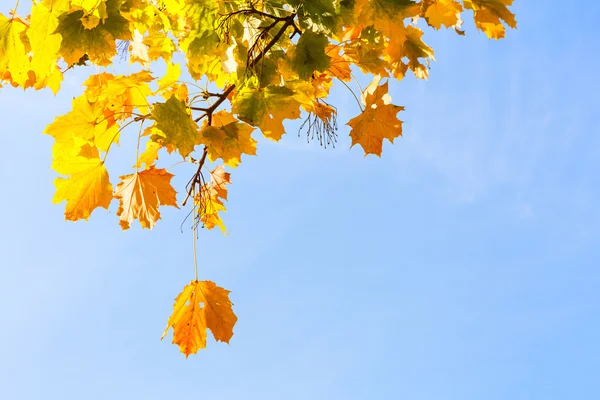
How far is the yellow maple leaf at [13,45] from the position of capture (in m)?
2.16

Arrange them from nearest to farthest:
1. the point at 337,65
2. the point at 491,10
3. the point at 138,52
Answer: the point at 491,10 < the point at 337,65 < the point at 138,52

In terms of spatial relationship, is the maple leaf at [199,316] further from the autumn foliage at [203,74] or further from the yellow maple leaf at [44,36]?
the yellow maple leaf at [44,36]

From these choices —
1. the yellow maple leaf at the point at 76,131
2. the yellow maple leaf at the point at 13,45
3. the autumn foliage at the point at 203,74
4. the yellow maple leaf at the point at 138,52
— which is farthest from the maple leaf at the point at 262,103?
the yellow maple leaf at the point at 138,52

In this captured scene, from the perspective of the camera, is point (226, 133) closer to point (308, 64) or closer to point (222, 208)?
point (308, 64)

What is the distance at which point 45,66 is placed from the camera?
2.05 meters

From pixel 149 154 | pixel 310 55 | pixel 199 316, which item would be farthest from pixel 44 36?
pixel 199 316

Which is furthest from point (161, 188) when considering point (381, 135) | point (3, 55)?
point (381, 135)

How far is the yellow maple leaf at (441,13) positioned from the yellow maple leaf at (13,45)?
1.77 metres

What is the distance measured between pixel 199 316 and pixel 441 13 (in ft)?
5.98

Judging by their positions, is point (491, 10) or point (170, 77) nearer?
point (491, 10)

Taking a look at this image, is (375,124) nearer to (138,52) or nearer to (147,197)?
(147,197)

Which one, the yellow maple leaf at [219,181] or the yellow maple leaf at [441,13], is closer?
the yellow maple leaf at [441,13]

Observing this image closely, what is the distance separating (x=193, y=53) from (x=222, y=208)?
3.51ft

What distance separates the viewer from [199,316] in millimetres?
2455
